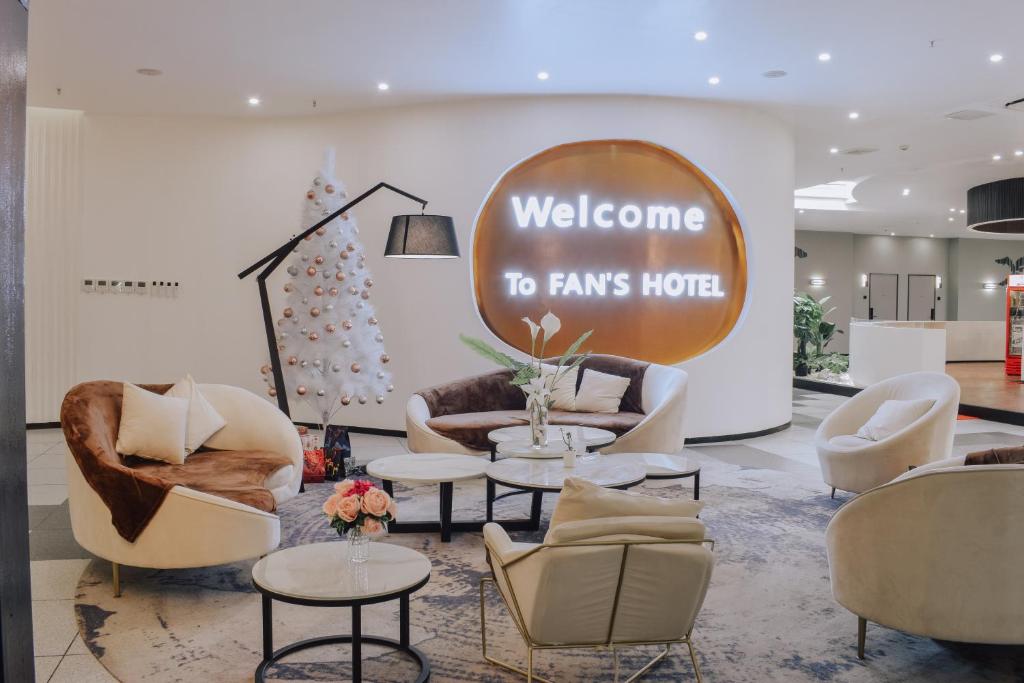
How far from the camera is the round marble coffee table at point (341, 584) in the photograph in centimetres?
282

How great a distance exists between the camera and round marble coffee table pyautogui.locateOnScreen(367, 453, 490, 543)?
15.3ft

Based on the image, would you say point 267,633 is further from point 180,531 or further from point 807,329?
point 807,329

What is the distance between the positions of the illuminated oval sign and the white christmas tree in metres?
1.46

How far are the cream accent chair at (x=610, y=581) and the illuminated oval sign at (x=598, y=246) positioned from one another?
5.38 metres

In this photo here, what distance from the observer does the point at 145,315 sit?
9062 mm

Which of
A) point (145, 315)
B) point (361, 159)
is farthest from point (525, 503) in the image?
point (145, 315)

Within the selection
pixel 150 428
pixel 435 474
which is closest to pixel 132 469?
pixel 150 428

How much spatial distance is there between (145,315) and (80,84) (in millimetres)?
2554

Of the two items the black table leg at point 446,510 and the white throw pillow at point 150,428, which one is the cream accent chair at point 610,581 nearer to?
the black table leg at point 446,510

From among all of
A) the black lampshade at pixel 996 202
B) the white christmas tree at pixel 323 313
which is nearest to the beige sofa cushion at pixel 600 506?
the white christmas tree at pixel 323 313

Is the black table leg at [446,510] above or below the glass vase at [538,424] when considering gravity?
below

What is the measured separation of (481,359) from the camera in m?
8.30

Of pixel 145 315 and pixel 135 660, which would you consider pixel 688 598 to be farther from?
pixel 145 315

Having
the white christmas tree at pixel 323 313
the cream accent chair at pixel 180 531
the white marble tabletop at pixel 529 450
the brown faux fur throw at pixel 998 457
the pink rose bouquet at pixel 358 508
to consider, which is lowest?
the cream accent chair at pixel 180 531
